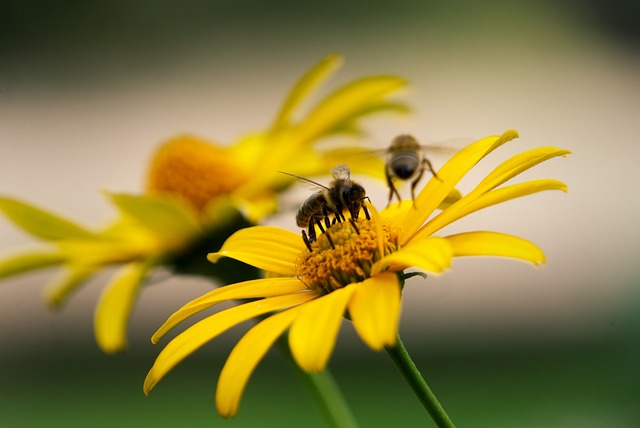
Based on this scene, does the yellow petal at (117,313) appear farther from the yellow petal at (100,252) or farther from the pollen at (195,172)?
the pollen at (195,172)

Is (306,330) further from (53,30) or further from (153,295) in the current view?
(53,30)

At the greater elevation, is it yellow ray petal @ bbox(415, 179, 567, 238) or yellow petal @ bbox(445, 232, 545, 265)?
yellow ray petal @ bbox(415, 179, 567, 238)

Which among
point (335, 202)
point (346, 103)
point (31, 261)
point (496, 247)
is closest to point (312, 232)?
point (335, 202)

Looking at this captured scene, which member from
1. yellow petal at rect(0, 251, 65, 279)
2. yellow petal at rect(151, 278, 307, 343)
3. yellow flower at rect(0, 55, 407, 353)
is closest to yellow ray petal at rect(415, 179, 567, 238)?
yellow petal at rect(151, 278, 307, 343)

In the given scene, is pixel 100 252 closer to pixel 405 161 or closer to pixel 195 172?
pixel 195 172

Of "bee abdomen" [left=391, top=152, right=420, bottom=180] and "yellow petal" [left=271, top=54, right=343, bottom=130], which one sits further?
"yellow petal" [left=271, top=54, right=343, bottom=130]

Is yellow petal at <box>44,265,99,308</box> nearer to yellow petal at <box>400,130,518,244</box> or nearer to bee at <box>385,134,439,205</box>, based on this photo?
bee at <box>385,134,439,205</box>
